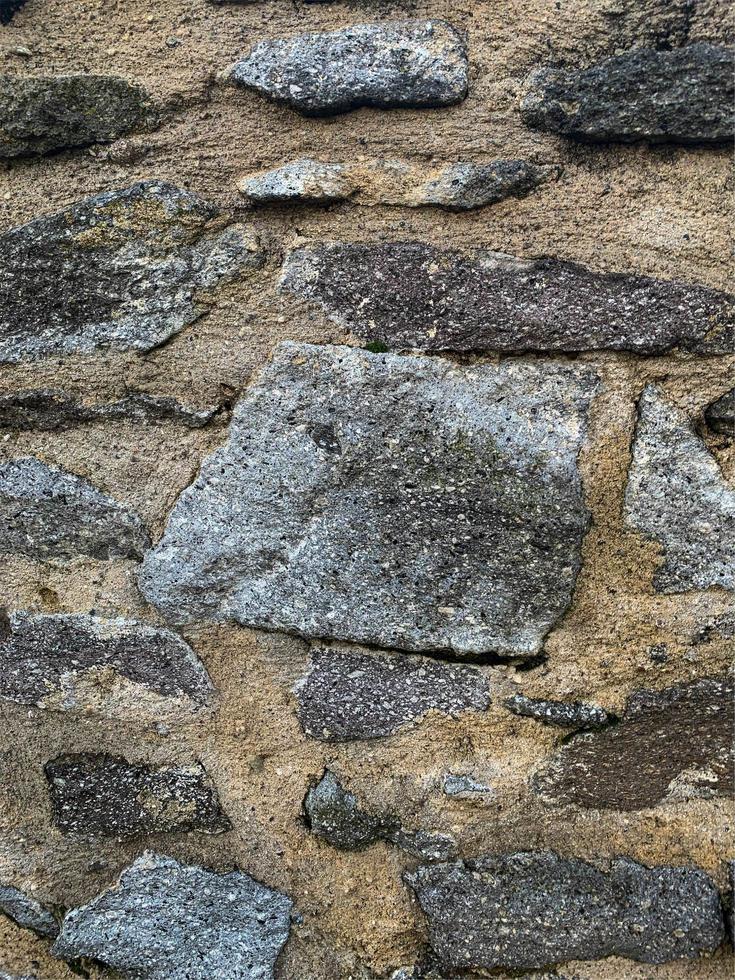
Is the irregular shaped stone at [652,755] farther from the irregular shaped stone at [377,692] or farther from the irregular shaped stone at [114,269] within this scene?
the irregular shaped stone at [114,269]

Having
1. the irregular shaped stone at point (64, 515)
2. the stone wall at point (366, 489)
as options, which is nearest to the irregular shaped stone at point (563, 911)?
the stone wall at point (366, 489)

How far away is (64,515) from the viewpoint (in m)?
0.79

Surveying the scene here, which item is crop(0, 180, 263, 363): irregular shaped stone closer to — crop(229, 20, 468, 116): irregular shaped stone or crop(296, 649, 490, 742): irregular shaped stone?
crop(229, 20, 468, 116): irregular shaped stone

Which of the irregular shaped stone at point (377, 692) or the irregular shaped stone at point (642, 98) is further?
the irregular shaped stone at point (377, 692)

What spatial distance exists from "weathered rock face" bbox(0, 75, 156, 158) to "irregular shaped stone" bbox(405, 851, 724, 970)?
2.58ft

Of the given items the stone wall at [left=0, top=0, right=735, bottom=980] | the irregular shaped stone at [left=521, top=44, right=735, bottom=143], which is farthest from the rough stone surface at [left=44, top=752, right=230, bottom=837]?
the irregular shaped stone at [left=521, top=44, right=735, bottom=143]

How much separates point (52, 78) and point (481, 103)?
0.39m

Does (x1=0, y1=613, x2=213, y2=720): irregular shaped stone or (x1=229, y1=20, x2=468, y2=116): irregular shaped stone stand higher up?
(x1=229, y1=20, x2=468, y2=116): irregular shaped stone

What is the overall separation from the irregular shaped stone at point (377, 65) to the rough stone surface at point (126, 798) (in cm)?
67

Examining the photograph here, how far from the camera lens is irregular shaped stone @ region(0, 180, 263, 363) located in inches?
28.9

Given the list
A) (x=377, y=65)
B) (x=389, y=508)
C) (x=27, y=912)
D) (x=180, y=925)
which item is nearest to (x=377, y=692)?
(x=389, y=508)

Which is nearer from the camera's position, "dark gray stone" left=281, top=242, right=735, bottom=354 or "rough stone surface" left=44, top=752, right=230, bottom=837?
"dark gray stone" left=281, top=242, right=735, bottom=354

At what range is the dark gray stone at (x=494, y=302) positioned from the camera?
0.70m

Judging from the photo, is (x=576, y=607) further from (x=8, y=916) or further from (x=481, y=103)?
(x=8, y=916)
